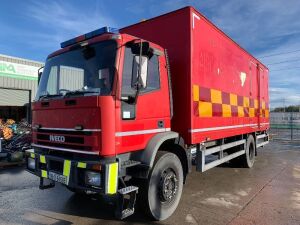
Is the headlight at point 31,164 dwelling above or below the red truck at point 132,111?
below

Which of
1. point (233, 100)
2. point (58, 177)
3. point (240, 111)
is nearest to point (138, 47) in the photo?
point (58, 177)

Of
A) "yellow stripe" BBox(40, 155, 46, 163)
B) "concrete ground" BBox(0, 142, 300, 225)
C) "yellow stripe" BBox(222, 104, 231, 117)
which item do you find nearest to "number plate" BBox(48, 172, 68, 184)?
"yellow stripe" BBox(40, 155, 46, 163)

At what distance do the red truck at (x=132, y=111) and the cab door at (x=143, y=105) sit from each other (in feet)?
0.05

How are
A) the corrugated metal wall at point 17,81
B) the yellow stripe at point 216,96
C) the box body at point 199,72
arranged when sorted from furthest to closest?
the corrugated metal wall at point 17,81 → the yellow stripe at point 216,96 → the box body at point 199,72

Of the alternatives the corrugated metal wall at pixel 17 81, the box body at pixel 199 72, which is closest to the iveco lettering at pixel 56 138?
the box body at pixel 199 72

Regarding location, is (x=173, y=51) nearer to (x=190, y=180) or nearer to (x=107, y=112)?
(x=107, y=112)

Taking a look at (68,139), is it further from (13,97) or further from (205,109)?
(13,97)

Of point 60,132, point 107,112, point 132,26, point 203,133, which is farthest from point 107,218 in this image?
point 132,26

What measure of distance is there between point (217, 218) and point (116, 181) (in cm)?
197

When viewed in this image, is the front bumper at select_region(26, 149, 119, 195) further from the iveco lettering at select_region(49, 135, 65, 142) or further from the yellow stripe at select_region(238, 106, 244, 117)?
the yellow stripe at select_region(238, 106, 244, 117)

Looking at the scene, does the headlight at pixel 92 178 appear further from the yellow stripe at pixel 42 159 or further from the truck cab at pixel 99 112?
the yellow stripe at pixel 42 159

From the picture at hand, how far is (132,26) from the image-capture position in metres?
6.27

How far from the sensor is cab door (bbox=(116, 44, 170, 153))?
13.4ft

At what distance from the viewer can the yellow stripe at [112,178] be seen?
3.77 meters
